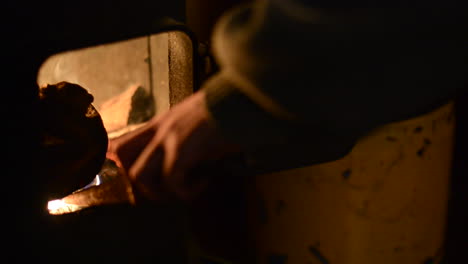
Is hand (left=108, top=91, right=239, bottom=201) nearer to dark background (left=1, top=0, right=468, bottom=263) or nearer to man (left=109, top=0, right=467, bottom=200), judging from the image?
man (left=109, top=0, right=467, bottom=200)

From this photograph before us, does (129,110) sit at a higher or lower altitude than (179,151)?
lower

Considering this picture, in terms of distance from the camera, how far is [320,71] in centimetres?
49

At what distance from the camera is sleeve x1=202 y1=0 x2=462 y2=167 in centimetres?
47

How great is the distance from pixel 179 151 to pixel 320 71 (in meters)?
0.22

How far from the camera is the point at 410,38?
0.48m

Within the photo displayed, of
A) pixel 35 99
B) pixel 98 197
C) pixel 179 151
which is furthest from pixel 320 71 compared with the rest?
pixel 98 197

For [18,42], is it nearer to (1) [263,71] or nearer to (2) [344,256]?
(1) [263,71]

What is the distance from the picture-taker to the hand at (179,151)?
0.60m

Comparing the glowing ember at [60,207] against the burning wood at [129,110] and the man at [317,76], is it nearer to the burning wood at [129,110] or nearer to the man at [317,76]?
the man at [317,76]

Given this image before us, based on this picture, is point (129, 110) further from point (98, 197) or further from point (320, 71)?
point (320, 71)

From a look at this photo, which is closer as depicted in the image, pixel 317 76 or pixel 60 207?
pixel 317 76

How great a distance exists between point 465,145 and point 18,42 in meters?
1.56

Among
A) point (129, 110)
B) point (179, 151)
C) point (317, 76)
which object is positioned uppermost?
point (317, 76)

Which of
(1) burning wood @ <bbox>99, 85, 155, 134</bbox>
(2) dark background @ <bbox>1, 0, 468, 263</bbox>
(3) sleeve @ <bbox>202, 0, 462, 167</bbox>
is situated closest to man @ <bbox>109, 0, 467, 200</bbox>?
(3) sleeve @ <bbox>202, 0, 462, 167</bbox>
